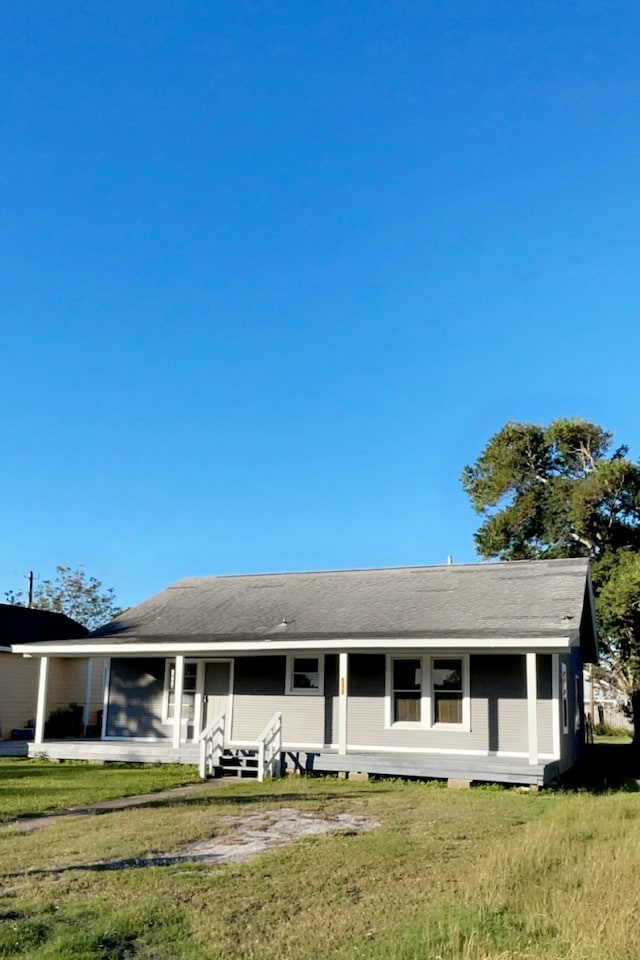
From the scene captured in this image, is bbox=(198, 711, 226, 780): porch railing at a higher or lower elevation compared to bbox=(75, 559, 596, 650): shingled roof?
lower

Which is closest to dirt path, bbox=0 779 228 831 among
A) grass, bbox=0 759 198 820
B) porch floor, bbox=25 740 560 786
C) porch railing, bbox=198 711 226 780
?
grass, bbox=0 759 198 820

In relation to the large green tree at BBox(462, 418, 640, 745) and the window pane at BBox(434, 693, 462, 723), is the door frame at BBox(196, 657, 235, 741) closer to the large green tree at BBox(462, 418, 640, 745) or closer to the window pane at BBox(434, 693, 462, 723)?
the window pane at BBox(434, 693, 462, 723)

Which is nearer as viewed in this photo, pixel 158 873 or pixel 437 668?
pixel 158 873

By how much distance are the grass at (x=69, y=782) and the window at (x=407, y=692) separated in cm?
413

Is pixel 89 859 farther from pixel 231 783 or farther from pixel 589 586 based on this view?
pixel 589 586

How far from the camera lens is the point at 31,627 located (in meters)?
25.0

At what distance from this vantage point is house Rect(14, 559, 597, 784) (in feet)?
51.2

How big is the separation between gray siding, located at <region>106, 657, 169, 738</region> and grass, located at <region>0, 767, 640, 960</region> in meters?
9.03

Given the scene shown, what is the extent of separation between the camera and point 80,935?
5461mm

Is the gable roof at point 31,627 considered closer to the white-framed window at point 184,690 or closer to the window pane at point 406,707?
the white-framed window at point 184,690

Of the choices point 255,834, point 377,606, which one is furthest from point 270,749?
point 255,834

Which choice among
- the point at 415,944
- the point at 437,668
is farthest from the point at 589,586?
the point at 415,944

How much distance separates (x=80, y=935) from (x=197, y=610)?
15.2 meters

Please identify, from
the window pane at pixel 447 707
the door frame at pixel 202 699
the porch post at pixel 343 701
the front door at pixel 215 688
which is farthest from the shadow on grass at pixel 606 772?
the front door at pixel 215 688
